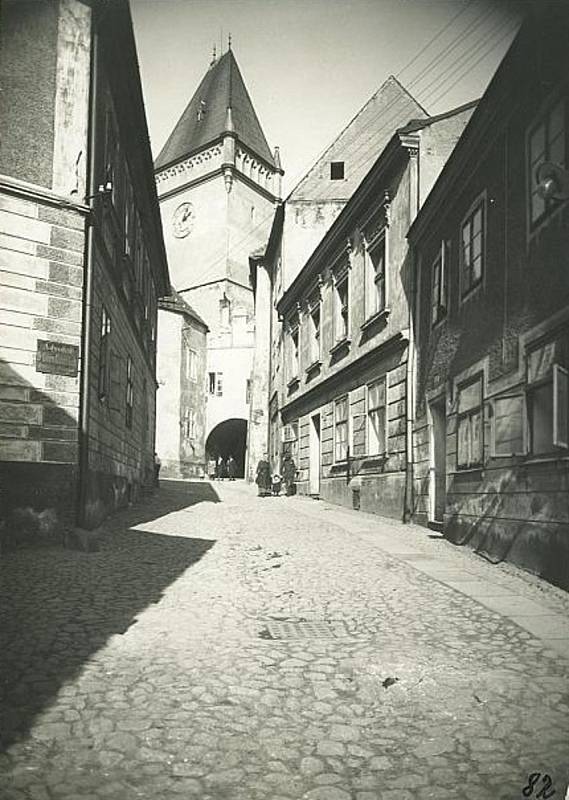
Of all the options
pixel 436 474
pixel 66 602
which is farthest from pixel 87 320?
pixel 436 474

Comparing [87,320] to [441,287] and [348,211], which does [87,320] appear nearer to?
[441,287]

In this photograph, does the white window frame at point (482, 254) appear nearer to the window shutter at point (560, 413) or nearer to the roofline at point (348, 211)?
the window shutter at point (560, 413)

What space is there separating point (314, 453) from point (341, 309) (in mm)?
3827

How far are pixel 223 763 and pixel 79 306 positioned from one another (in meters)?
6.10

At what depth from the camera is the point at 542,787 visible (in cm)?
191

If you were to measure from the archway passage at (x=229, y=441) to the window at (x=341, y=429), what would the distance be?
19958mm

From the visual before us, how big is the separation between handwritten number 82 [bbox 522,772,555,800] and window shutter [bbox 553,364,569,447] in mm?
947

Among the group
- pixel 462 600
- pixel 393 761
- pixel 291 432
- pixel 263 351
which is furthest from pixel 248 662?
pixel 263 351

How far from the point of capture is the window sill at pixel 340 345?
1476 cm

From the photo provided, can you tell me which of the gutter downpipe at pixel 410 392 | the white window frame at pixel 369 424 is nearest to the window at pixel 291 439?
the white window frame at pixel 369 424

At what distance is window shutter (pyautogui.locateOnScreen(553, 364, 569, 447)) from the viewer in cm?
218

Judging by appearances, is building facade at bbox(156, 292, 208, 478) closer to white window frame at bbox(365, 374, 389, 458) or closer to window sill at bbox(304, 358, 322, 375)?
window sill at bbox(304, 358, 322, 375)

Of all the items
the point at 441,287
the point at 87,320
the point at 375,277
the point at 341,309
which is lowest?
the point at 441,287

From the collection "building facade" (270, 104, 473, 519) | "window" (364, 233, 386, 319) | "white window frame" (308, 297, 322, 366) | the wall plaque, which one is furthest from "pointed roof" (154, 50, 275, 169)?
"white window frame" (308, 297, 322, 366)
